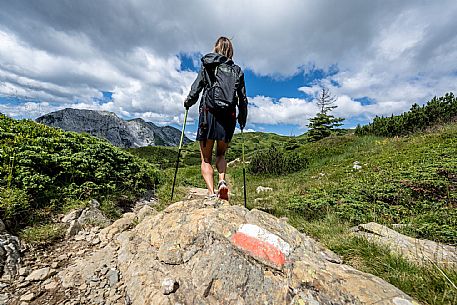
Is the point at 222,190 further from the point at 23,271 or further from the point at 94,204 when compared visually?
the point at 23,271

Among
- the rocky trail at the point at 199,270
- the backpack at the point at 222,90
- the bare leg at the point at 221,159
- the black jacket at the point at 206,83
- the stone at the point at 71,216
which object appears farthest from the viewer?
the bare leg at the point at 221,159

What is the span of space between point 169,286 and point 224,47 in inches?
163

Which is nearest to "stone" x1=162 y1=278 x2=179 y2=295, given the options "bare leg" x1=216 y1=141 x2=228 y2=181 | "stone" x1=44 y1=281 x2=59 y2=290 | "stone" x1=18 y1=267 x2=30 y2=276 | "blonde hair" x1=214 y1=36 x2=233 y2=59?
"stone" x1=44 y1=281 x2=59 y2=290

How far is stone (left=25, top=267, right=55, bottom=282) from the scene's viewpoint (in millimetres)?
2699

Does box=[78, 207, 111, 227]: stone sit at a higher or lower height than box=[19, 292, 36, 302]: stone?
higher

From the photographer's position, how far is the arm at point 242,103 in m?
4.50

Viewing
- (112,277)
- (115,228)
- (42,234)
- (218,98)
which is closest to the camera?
(112,277)

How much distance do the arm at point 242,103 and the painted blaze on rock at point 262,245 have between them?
2545mm

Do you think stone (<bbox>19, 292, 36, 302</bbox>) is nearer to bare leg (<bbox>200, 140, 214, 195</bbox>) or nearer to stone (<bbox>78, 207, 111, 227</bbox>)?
stone (<bbox>78, 207, 111, 227</bbox>)

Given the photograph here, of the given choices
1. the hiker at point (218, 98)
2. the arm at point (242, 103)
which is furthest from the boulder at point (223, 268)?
the arm at point (242, 103)

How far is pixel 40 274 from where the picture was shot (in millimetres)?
2768

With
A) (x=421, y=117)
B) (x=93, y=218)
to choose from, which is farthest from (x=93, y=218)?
(x=421, y=117)

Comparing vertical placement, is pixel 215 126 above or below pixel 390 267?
above

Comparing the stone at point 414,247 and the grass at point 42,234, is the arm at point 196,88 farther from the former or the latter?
the stone at point 414,247
